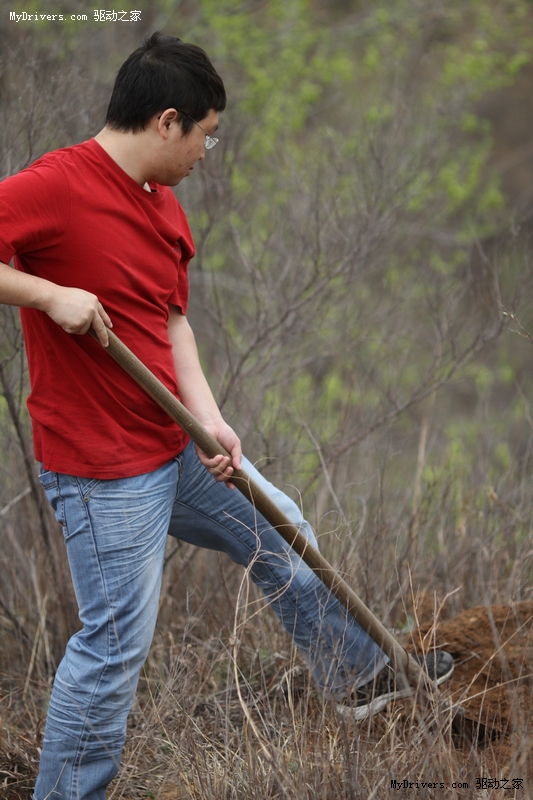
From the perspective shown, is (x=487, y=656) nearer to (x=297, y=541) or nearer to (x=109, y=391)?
(x=297, y=541)

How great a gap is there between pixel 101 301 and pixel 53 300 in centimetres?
19

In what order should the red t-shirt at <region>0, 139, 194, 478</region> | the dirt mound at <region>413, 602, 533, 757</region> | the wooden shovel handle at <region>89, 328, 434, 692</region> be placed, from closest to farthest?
the red t-shirt at <region>0, 139, 194, 478</region> < the wooden shovel handle at <region>89, 328, 434, 692</region> < the dirt mound at <region>413, 602, 533, 757</region>

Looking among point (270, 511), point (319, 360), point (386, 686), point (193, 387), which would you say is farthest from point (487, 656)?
point (319, 360)

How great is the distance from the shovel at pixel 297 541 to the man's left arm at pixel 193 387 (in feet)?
0.31

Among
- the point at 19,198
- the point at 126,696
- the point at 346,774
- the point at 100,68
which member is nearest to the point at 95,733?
the point at 126,696

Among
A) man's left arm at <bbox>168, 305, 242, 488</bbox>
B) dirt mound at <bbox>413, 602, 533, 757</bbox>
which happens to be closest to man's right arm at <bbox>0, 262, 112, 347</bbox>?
man's left arm at <bbox>168, 305, 242, 488</bbox>

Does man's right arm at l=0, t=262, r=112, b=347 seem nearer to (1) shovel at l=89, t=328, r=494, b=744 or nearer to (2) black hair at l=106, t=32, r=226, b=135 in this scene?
(1) shovel at l=89, t=328, r=494, b=744

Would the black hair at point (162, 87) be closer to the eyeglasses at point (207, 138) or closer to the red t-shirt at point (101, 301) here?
the eyeglasses at point (207, 138)

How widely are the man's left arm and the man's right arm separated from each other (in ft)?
1.68

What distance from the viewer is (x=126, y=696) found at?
205cm

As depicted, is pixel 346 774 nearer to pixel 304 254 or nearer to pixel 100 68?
pixel 304 254

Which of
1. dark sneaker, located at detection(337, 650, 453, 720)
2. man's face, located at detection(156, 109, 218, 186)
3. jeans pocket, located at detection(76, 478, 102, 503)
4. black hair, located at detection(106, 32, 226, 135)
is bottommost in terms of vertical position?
dark sneaker, located at detection(337, 650, 453, 720)

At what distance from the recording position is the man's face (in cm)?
204

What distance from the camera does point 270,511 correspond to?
7.54 feet
